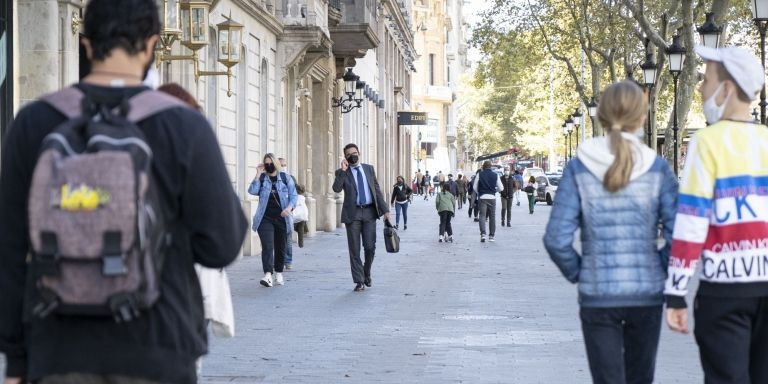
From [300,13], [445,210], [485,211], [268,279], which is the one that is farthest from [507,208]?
[268,279]

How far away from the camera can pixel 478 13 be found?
2060 inches

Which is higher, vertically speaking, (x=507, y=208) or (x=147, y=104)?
(x=147, y=104)

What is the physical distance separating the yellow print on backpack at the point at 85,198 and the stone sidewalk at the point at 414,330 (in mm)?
6249

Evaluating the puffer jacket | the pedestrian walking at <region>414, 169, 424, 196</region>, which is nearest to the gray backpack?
the puffer jacket

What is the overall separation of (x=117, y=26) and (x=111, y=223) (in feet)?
1.80

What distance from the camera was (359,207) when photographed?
17.4m

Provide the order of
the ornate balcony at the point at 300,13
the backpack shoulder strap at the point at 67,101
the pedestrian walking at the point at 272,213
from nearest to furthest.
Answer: the backpack shoulder strap at the point at 67,101, the pedestrian walking at the point at 272,213, the ornate balcony at the point at 300,13

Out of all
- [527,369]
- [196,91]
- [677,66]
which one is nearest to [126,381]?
[527,369]

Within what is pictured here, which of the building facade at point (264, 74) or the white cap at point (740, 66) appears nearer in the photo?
the white cap at point (740, 66)

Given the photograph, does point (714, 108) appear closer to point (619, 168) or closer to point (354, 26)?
point (619, 168)

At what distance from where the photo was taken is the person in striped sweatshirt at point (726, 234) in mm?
5512

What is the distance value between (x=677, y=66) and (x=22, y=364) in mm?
26630

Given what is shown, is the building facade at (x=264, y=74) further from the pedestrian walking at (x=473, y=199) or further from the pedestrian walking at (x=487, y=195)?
the pedestrian walking at (x=487, y=195)

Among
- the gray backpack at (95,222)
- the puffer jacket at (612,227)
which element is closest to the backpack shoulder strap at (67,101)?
the gray backpack at (95,222)
